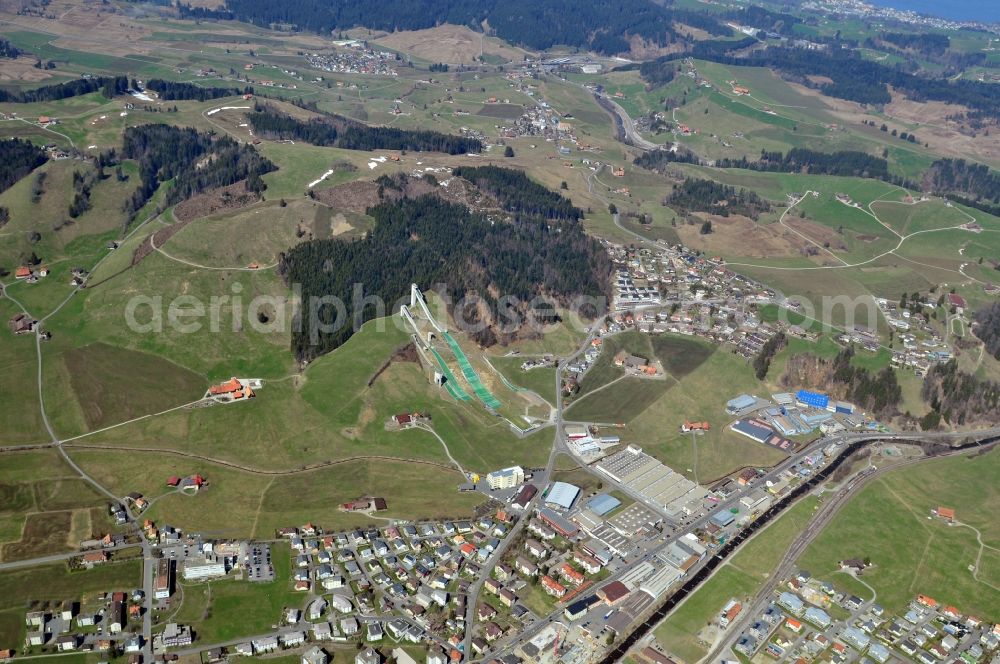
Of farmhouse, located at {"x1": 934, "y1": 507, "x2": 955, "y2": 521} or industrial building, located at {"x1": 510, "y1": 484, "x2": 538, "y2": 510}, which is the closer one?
industrial building, located at {"x1": 510, "y1": 484, "x2": 538, "y2": 510}

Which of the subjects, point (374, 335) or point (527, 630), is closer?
point (527, 630)

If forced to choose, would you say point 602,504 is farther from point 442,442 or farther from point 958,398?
point 958,398

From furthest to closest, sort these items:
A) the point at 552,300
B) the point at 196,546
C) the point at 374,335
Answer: the point at 552,300, the point at 374,335, the point at 196,546

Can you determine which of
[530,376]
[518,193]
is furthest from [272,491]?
[518,193]

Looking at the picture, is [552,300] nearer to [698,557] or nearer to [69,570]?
[698,557]

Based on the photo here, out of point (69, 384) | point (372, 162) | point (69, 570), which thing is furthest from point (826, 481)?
point (372, 162)

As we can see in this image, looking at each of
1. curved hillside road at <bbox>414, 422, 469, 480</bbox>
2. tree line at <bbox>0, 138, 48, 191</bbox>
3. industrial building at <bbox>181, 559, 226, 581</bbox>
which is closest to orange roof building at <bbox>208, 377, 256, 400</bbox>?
curved hillside road at <bbox>414, 422, 469, 480</bbox>

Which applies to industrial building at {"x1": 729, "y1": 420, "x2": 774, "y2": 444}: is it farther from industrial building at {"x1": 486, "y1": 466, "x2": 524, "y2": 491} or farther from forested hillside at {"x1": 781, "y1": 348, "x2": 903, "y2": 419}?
industrial building at {"x1": 486, "y1": 466, "x2": 524, "y2": 491}
